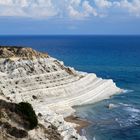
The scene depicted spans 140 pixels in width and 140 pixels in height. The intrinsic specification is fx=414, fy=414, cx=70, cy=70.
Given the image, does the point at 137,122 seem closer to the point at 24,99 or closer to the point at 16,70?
the point at 24,99

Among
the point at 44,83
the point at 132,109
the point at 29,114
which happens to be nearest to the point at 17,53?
the point at 44,83

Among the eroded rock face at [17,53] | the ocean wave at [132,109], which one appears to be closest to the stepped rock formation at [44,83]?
the eroded rock face at [17,53]

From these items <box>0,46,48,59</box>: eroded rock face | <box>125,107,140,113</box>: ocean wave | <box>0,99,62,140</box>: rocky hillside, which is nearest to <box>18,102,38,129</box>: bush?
<box>0,99,62,140</box>: rocky hillside

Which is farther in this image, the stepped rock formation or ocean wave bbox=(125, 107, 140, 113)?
ocean wave bbox=(125, 107, 140, 113)

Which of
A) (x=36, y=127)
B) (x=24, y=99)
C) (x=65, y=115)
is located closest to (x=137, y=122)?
(x=65, y=115)

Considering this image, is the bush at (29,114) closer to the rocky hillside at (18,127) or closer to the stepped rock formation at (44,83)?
the rocky hillside at (18,127)

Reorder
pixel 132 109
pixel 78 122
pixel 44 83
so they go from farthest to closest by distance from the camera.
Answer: pixel 44 83 → pixel 132 109 → pixel 78 122

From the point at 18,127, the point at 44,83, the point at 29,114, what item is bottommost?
the point at 44,83

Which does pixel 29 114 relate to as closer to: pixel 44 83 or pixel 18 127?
pixel 18 127

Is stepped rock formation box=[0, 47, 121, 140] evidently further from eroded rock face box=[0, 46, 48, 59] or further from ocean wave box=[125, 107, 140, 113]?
ocean wave box=[125, 107, 140, 113]
